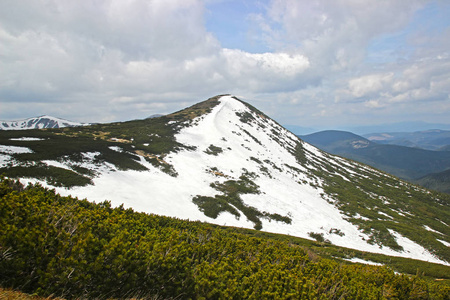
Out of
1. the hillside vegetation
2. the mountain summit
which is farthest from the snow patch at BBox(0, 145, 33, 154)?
the hillside vegetation

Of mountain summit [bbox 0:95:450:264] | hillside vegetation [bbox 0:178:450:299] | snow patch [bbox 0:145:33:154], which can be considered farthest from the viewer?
mountain summit [bbox 0:95:450:264]

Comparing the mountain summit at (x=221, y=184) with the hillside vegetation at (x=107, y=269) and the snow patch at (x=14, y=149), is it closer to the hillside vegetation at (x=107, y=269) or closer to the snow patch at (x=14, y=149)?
the snow patch at (x=14, y=149)

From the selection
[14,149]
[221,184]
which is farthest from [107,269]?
[221,184]

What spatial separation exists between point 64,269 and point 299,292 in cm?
532

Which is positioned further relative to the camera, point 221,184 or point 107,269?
point 221,184

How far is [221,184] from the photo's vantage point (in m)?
37.4

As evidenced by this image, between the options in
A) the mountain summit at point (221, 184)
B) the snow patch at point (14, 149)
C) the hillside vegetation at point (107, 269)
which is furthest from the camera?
the mountain summit at point (221, 184)

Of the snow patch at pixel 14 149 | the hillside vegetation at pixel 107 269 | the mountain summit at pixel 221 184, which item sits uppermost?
the snow patch at pixel 14 149

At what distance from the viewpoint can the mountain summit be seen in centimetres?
2450

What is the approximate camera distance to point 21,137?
3244 centimetres

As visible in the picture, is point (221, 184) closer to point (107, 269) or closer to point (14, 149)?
point (14, 149)

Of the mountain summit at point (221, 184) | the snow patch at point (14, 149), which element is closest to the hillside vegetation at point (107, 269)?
the mountain summit at point (221, 184)

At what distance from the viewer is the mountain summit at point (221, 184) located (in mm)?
24500

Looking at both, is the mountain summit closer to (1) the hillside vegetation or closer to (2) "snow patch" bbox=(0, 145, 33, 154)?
(2) "snow patch" bbox=(0, 145, 33, 154)
